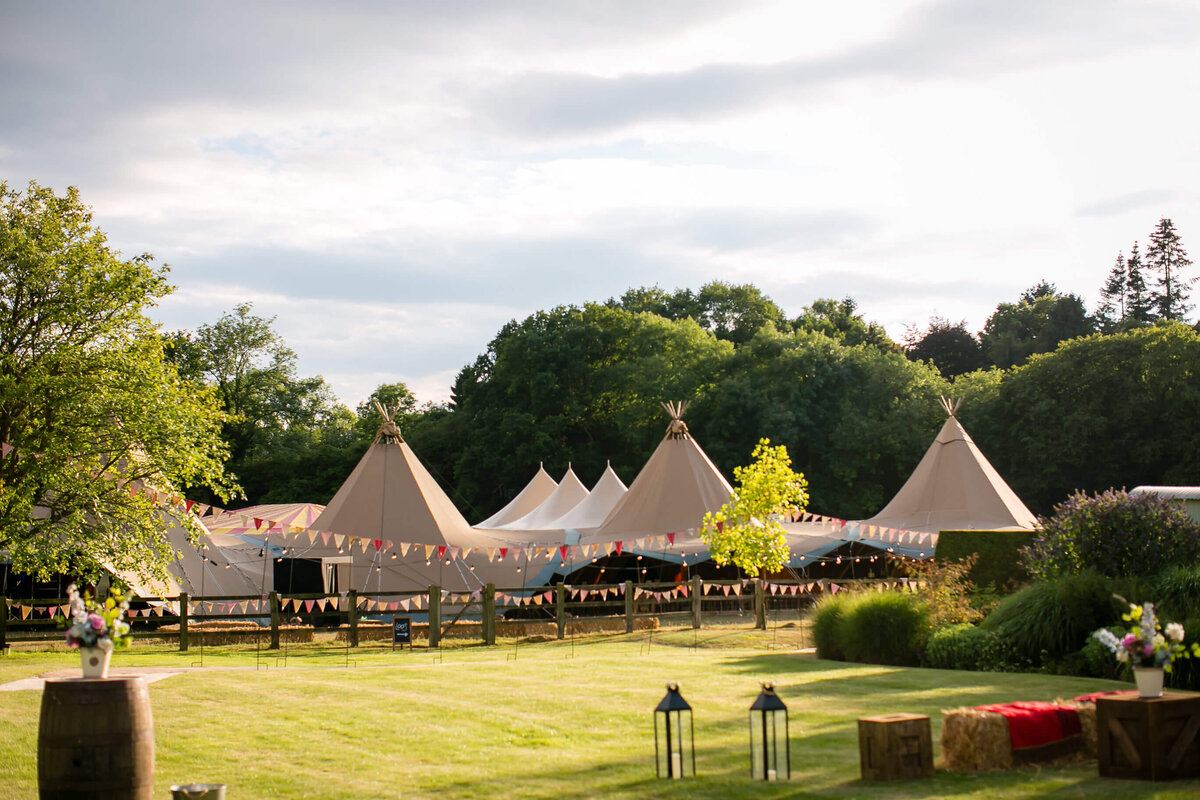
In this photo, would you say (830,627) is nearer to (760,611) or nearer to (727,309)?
(760,611)

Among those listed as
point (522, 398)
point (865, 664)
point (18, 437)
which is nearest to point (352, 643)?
point (18, 437)

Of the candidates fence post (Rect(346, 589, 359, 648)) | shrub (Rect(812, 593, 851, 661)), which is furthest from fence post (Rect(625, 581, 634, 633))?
shrub (Rect(812, 593, 851, 661))

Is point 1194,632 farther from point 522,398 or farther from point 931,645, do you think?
point 522,398

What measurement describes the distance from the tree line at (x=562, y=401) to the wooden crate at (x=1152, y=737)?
1342cm

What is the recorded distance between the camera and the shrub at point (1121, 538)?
495 inches

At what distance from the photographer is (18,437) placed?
1686cm

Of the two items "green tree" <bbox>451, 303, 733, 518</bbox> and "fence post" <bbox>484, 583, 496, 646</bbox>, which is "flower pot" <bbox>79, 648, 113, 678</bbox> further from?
"green tree" <bbox>451, 303, 733, 518</bbox>

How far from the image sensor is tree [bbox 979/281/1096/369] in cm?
5575

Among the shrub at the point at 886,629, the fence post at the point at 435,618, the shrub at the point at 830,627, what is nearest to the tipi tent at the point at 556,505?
the fence post at the point at 435,618

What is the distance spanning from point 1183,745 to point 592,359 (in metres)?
43.2

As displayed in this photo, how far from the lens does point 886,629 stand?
13.7 meters

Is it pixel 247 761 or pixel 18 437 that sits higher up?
pixel 18 437

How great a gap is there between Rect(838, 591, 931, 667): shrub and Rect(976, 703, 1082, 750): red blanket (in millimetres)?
5798

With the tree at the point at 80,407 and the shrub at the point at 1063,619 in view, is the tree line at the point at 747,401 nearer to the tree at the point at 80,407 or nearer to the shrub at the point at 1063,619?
the tree at the point at 80,407
